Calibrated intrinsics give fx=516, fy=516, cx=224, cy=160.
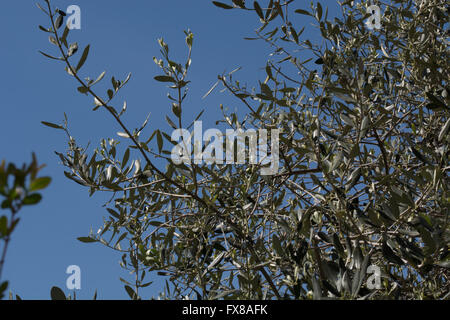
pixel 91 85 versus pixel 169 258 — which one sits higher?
pixel 91 85

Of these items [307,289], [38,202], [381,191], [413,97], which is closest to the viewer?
[38,202]

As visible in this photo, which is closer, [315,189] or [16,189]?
[16,189]

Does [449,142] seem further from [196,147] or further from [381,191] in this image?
[196,147]

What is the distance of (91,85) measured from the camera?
6.48 feet

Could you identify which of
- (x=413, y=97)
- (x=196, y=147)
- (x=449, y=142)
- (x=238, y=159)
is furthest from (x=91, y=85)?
(x=413, y=97)

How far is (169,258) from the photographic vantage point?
2.44m

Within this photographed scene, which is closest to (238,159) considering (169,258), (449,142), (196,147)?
(196,147)

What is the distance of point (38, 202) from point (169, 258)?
67.1 inches

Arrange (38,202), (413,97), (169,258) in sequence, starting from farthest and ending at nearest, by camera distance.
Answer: (413,97)
(169,258)
(38,202)

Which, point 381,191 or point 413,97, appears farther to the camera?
point 413,97
